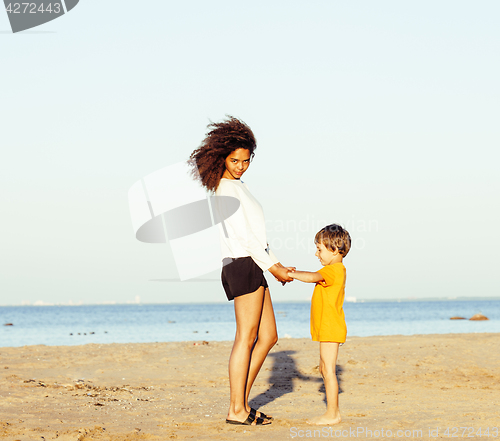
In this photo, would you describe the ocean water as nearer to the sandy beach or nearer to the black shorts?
the sandy beach

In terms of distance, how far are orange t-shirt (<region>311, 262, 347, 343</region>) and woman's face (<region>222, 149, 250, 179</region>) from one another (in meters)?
1.07

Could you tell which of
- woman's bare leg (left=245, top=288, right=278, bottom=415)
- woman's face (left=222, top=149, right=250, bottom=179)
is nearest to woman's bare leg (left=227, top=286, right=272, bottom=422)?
woman's bare leg (left=245, top=288, right=278, bottom=415)

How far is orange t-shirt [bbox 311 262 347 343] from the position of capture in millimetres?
4324

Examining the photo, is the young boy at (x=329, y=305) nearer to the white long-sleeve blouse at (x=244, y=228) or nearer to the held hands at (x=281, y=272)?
the held hands at (x=281, y=272)

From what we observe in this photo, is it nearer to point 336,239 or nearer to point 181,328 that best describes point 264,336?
point 336,239

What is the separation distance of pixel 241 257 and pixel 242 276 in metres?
0.16

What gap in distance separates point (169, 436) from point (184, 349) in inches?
245

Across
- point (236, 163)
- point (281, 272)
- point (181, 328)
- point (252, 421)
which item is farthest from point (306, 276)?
point (181, 328)

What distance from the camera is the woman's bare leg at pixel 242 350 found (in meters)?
4.18

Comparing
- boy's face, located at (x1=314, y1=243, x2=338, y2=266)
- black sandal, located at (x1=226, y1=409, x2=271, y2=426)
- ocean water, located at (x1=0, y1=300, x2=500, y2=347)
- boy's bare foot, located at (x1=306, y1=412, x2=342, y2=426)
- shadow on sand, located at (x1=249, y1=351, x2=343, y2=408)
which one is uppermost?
boy's face, located at (x1=314, y1=243, x2=338, y2=266)

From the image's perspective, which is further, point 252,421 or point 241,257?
point 241,257

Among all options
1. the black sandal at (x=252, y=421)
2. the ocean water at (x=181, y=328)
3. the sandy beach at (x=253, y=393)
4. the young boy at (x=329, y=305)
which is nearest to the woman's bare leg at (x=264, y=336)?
the black sandal at (x=252, y=421)

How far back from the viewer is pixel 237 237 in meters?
4.29

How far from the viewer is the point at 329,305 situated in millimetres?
4352
